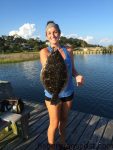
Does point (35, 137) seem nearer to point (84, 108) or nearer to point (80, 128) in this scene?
point (80, 128)

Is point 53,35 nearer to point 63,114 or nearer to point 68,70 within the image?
point 68,70

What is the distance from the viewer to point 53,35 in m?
Answer: 4.30

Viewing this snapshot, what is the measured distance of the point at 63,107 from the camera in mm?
4551

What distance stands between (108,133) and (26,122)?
95.9 inches

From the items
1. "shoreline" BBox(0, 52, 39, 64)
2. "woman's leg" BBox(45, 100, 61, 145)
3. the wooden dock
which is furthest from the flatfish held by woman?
"shoreline" BBox(0, 52, 39, 64)

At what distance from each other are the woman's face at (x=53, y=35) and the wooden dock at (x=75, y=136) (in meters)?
2.72

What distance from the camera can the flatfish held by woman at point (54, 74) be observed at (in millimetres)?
4238

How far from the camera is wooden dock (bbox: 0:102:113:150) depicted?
6113 millimetres

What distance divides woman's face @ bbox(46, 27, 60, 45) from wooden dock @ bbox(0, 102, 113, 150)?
272 centimetres

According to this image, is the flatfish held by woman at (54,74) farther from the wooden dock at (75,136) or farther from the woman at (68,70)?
the wooden dock at (75,136)

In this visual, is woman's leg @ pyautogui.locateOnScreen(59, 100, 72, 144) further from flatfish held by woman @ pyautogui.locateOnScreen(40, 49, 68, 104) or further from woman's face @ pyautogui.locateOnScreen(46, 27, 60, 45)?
woman's face @ pyautogui.locateOnScreen(46, 27, 60, 45)

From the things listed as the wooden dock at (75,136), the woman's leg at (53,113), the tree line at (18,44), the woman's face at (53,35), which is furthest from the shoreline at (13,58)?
the woman's face at (53,35)

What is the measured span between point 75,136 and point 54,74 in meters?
2.97

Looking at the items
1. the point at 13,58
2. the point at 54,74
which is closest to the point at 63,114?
the point at 54,74
